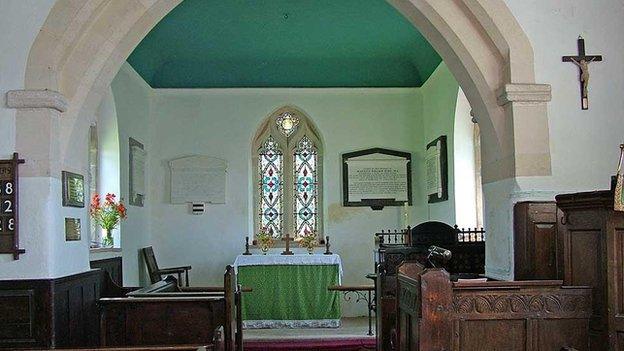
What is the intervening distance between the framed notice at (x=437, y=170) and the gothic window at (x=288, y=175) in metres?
1.83

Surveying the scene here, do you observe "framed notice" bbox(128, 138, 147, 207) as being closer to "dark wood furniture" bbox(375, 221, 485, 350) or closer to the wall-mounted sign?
"dark wood furniture" bbox(375, 221, 485, 350)

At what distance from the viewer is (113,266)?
8844mm

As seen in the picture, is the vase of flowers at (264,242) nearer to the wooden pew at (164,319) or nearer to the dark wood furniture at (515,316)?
the wooden pew at (164,319)

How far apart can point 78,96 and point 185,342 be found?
2.11 metres

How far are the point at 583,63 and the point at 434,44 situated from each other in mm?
1255

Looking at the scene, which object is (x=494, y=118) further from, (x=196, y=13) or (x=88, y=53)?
(x=196, y=13)

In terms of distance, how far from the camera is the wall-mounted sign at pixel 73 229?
584cm

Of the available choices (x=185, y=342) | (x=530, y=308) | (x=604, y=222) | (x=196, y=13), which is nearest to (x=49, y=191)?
(x=185, y=342)

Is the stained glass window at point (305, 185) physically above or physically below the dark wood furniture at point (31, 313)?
above

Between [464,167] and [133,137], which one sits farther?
[133,137]

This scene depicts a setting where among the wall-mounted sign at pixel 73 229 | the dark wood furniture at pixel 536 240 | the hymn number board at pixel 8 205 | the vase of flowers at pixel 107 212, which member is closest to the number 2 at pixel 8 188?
the hymn number board at pixel 8 205

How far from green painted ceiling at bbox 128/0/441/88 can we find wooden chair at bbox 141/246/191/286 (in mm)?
2538

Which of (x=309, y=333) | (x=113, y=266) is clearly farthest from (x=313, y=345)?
(x=113, y=266)

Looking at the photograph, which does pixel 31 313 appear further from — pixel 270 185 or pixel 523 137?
pixel 270 185
